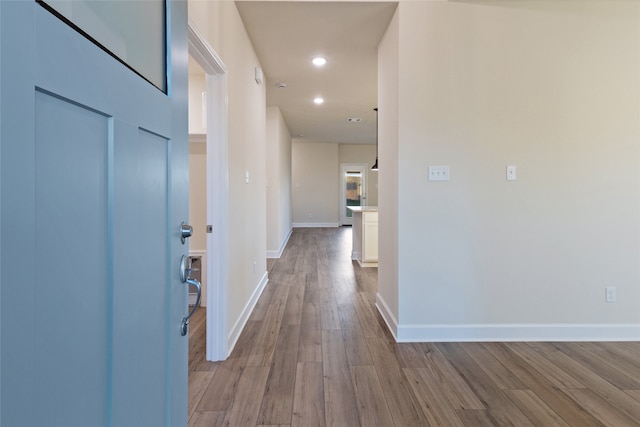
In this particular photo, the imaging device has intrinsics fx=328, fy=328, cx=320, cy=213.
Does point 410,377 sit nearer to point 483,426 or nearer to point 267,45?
point 483,426

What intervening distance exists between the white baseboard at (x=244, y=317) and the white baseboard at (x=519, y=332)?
4.08 ft

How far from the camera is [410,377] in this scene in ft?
6.67

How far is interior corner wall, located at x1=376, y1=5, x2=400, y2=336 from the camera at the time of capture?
2586 millimetres

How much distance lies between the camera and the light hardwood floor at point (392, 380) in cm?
168

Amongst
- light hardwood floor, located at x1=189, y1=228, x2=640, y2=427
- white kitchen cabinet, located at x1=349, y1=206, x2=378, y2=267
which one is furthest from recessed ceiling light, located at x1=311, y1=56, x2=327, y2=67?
light hardwood floor, located at x1=189, y1=228, x2=640, y2=427

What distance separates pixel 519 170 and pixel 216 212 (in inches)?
90.0

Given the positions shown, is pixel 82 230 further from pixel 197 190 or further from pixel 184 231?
pixel 197 190

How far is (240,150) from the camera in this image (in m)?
2.70

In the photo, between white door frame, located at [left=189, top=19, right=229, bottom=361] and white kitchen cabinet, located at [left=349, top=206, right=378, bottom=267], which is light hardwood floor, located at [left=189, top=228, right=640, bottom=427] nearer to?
white door frame, located at [left=189, top=19, right=229, bottom=361]

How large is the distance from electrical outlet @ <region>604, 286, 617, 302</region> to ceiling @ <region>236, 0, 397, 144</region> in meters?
2.75

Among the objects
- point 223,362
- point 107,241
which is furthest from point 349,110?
point 107,241

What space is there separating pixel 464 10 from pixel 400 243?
1.82 meters

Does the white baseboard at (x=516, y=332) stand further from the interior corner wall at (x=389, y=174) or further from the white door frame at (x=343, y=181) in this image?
the white door frame at (x=343, y=181)

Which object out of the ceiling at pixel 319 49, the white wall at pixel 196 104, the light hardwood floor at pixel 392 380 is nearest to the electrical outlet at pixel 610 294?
the light hardwood floor at pixel 392 380
